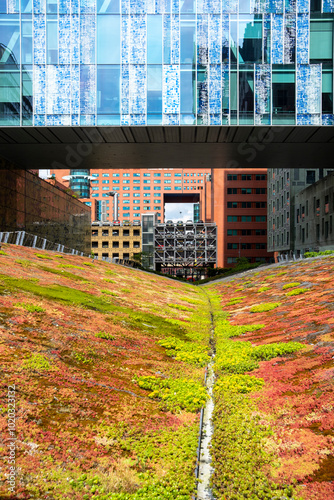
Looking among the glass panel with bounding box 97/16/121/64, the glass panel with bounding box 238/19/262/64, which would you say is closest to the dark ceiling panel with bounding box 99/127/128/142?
the glass panel with bounding box 97/16/121/64

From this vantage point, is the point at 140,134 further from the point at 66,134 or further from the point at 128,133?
the point at 66,134

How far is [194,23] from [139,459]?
3870cm

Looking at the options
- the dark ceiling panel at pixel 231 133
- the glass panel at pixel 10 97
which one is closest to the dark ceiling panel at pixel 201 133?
the dark ceiling panel at pixel 231 133

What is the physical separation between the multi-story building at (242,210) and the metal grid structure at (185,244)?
15980 mm

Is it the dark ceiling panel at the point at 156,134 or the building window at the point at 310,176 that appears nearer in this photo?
the dark ceiling panel at the point at 156,134

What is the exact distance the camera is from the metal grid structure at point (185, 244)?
308 feet

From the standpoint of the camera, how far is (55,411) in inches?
256

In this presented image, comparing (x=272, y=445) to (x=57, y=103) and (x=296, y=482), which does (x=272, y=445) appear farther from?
(x=57, y=103)

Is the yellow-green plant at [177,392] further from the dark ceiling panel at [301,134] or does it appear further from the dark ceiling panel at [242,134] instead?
→ the dark ceiling panel at [301,134]

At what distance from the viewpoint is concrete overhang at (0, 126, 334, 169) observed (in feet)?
117

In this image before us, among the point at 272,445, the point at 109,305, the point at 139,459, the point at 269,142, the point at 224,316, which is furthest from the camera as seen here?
the point at 269,142

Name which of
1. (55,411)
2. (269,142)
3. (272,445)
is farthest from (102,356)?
(269,142)

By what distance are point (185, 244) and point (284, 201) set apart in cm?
2728

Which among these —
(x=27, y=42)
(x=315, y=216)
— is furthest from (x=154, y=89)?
(x=315, y=216)
